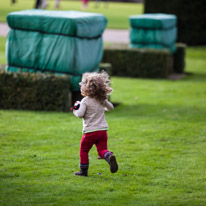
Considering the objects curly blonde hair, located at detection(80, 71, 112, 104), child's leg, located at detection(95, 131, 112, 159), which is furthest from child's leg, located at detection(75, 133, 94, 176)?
curly blonde hair, located at detection(80, 71, 112, 104)

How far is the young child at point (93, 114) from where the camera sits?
5500 millimetres

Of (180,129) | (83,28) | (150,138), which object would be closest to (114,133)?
(150,138)

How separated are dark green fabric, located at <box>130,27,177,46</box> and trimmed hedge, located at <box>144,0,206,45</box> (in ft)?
22.4

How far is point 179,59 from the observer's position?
58.0 feet

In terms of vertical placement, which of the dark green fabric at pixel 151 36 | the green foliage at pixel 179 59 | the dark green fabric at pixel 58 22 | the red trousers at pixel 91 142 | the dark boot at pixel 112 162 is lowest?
the green foliage at pixel 179 59

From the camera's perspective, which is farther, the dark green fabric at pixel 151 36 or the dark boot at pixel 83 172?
the dark green fabric at pixel 151 36

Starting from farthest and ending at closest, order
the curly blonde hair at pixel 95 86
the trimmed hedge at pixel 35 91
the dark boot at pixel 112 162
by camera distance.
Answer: the trimmed hedge at pixel 35 91
the curly blonde hair at pixel 95 86
the dark boot at pixel 112 162

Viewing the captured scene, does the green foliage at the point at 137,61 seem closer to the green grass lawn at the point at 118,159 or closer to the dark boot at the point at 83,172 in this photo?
the green grass lawn at the point at 118,159

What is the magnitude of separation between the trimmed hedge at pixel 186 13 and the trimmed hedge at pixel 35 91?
1483cm

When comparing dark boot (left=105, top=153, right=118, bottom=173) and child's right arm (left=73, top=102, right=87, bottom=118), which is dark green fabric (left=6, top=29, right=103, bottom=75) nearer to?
child's right arm (left=73, top=102, right=87, bottom=118)

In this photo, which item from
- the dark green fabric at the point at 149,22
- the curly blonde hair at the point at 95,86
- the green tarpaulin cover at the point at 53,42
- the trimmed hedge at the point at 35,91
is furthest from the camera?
the dark green fabric at the point at 149,22

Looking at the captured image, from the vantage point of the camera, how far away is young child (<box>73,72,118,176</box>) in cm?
550

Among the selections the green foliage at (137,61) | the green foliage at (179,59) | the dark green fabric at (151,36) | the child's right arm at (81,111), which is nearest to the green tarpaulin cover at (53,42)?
the child's right arm at (81,111)

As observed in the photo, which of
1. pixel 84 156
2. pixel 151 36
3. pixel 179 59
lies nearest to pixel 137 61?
pixel 151 36
